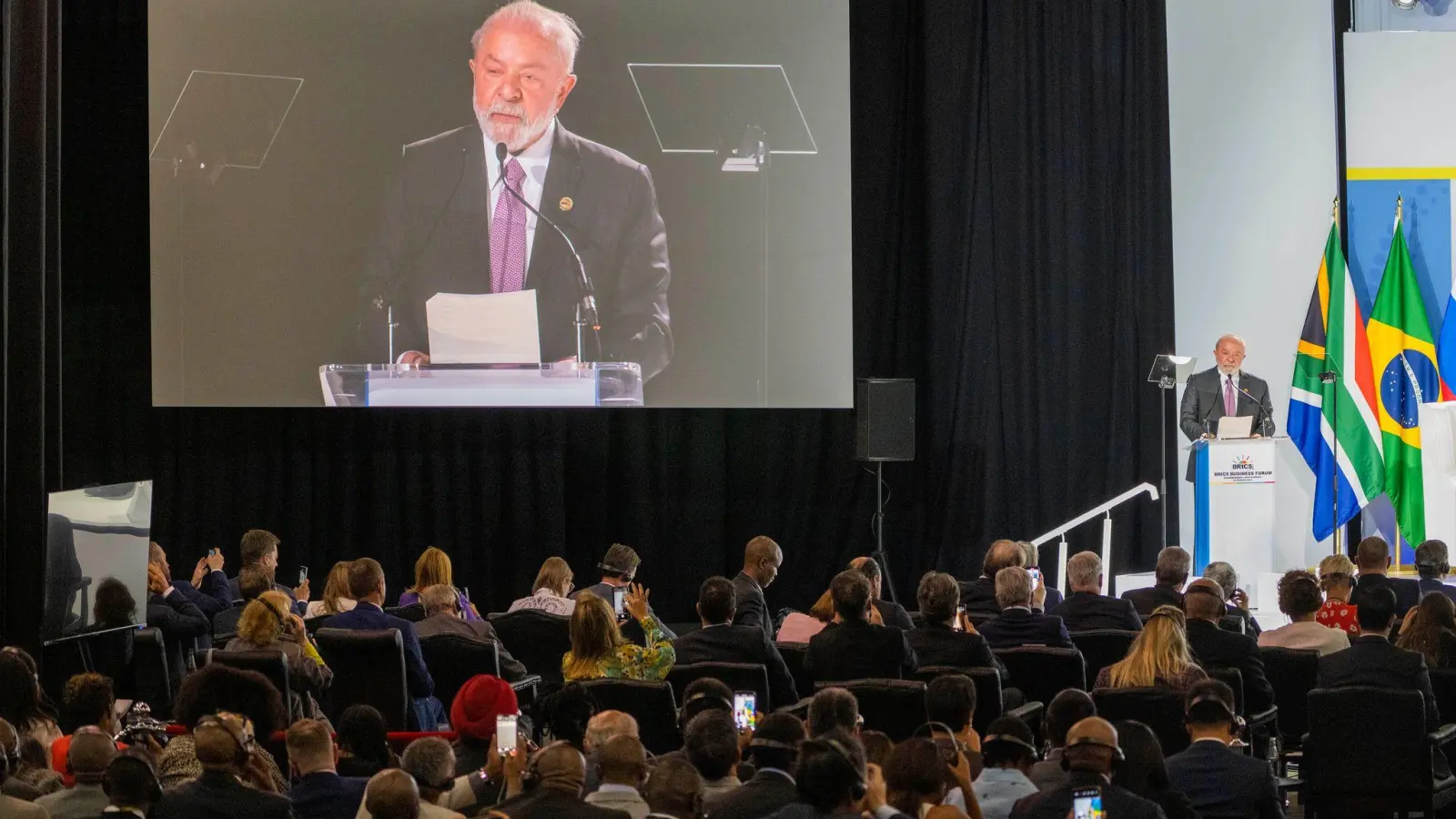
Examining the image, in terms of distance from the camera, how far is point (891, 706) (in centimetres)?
509

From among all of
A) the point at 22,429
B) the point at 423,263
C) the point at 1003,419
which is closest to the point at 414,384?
the point at 423,263

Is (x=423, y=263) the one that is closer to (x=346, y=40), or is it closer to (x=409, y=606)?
(x=346, y=40)

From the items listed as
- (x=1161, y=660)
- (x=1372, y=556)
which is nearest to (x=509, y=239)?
(x=1372, y=556)

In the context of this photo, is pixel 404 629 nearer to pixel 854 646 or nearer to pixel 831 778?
pixel 854 646

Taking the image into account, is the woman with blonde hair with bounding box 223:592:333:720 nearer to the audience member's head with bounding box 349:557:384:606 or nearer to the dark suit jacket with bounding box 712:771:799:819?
the audience member's head with bounding box 349:557:384:606

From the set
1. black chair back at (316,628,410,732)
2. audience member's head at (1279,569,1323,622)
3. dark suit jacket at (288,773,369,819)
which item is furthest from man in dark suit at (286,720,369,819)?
audience member's head at (1279,569,1323,622)

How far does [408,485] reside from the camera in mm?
10711

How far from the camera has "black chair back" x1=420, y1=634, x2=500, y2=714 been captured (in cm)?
632

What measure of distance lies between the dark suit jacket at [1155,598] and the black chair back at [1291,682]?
905mm

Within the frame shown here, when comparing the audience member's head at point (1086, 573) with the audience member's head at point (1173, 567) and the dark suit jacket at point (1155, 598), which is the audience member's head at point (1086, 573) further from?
the audience member's head at point (1173, 567)

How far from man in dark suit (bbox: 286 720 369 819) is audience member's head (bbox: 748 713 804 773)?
1.02m

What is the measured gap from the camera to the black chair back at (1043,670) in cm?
592

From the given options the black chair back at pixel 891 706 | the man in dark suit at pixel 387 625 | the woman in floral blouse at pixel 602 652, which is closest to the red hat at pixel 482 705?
the black chair back at pixel 891 706

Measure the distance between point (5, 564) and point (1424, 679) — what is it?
6044 mm
